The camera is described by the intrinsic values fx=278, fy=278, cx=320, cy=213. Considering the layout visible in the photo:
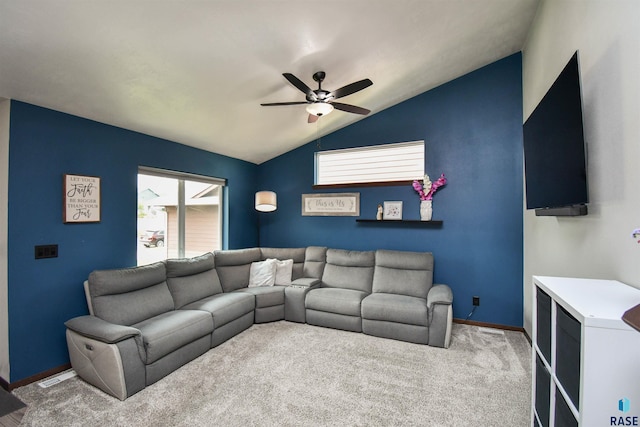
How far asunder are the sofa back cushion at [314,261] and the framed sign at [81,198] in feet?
8.78

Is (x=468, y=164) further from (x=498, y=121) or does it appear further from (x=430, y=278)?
(x=430, y=278)

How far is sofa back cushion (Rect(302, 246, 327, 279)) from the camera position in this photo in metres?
4.30

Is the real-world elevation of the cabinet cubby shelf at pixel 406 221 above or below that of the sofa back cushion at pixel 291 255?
above

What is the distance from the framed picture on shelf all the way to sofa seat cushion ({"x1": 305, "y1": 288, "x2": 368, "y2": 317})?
1.18m

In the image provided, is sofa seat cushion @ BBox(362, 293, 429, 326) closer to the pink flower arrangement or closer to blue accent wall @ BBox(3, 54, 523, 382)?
blue accent wall @ BBox(3, 54, 523, 382)

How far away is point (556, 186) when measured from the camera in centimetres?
185

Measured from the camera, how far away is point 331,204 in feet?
15.1

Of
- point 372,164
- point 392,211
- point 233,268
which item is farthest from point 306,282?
point 372,164

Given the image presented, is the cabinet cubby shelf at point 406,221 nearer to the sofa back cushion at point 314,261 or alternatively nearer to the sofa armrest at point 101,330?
the sofa back cushion at point 314,261

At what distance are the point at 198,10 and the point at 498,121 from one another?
3542mm

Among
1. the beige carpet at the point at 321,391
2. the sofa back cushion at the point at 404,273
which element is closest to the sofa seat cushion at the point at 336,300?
the sofa back cushion at the point at 404,273

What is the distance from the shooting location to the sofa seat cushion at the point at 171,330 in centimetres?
238

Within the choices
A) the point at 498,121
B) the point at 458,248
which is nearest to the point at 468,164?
the point at 498,121

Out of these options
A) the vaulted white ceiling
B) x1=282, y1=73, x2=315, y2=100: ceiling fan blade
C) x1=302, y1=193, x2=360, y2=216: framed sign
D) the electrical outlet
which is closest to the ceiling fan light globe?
x1=282, y1=73, x2=315, y2=100: ceiling fan blade
